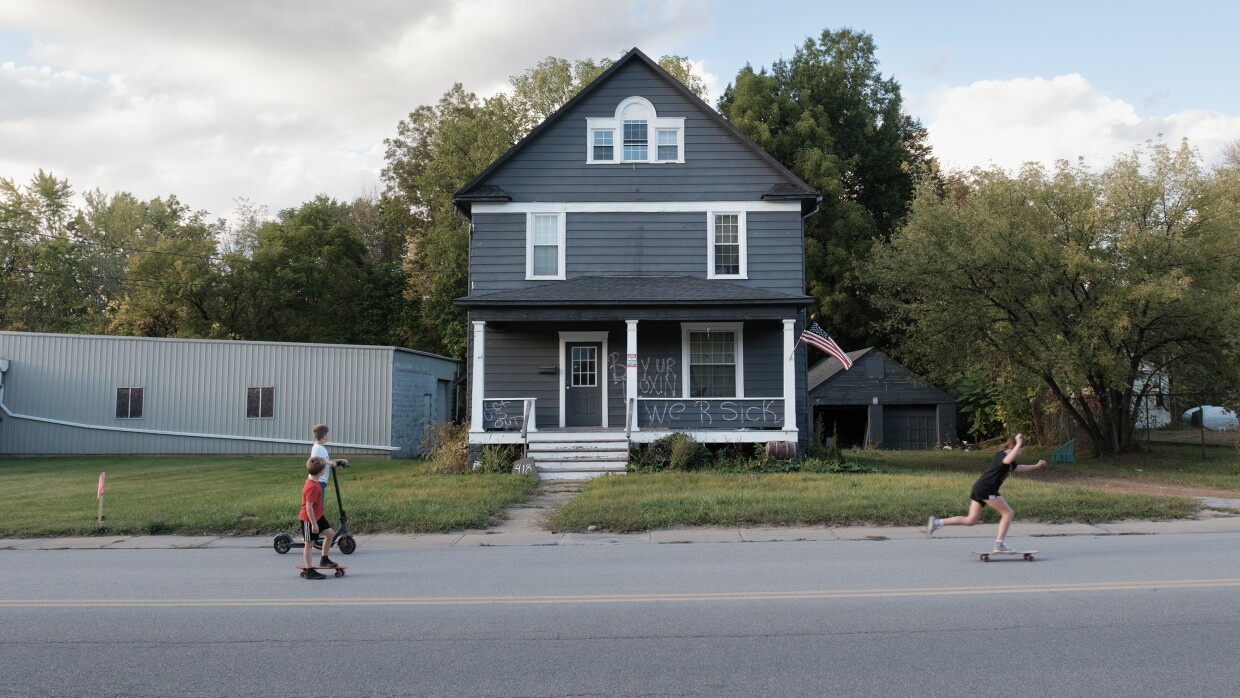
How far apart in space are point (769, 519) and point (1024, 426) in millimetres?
24176

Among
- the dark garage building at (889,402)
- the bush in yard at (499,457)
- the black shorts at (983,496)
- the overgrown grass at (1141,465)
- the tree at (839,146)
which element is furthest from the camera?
the tree at (839,146)

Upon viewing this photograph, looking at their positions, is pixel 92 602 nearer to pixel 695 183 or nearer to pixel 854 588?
pixel 854 588

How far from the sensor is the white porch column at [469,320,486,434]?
20344 mm

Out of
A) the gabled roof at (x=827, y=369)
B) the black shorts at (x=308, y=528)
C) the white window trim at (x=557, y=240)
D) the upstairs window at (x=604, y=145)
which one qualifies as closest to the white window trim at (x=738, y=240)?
the upstairs window at (x=604, y=145)

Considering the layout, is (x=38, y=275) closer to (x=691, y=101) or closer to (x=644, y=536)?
(x=691, y=101)

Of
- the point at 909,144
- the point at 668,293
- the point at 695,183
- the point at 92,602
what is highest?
the point at 909,144

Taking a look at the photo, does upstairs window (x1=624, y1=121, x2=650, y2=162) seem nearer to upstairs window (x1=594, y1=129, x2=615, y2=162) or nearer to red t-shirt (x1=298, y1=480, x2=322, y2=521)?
upstairs window (x1=594, y1=129, x2=615, y2=162)

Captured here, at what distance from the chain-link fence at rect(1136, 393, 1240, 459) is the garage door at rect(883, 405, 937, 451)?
7.10 m

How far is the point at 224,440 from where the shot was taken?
27.6 m

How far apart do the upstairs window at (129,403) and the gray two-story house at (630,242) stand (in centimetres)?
1202

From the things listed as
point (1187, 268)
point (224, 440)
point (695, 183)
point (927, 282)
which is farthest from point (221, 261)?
point (1187, 268)

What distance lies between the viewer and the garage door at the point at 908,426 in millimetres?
35719

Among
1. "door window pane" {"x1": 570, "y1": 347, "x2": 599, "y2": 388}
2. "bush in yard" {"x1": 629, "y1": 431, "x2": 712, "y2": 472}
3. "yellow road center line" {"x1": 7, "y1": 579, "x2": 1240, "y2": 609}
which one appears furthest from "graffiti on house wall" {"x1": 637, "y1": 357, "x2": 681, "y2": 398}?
"yellow road center line" {"x1": 7, "y1": 579, "x2": 1240, "y2": 609}

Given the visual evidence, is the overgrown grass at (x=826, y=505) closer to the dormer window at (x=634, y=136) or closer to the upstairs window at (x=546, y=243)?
the upstairs window at (x=546, y=243)
